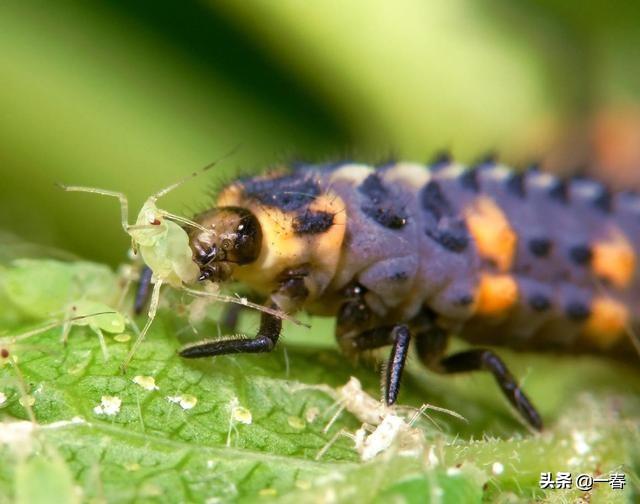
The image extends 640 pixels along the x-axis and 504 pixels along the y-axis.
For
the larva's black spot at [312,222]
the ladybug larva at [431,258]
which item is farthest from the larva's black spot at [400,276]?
the larva's black spot at [312,222]

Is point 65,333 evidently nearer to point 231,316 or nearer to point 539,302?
point 231,316

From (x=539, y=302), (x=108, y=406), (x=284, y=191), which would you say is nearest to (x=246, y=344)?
Result: (x=108, y=406)

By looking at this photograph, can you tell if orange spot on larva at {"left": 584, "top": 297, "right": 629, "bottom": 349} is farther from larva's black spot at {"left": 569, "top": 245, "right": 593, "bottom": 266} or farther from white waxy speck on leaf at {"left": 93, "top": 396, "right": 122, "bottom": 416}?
white waxy speck on leaf at {"left": 93, "top": 396, "right": 122, "bottom": 416}

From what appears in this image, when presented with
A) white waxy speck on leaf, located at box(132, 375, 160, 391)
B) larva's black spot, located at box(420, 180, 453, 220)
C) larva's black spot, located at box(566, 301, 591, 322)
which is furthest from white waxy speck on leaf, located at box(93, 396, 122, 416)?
larva's black spot, located at box(566, 301, 591, 322)

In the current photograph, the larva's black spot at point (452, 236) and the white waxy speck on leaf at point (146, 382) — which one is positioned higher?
the larva's black spot at point (452, 236)

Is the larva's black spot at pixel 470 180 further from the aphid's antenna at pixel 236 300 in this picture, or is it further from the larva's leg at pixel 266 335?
the aphid's antenna at pixel 236 300

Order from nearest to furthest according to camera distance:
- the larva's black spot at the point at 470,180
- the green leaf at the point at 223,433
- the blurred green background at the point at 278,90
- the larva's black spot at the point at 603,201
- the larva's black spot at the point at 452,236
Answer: the green leaf at the point at 223,433
the larva's black spot at the point at 452,236
the larva's black spot at the point at 470,180
the larva's black spot at the point at 603,201
the blurred green background at the point at 278,90

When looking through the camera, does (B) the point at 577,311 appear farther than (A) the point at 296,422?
Yes
